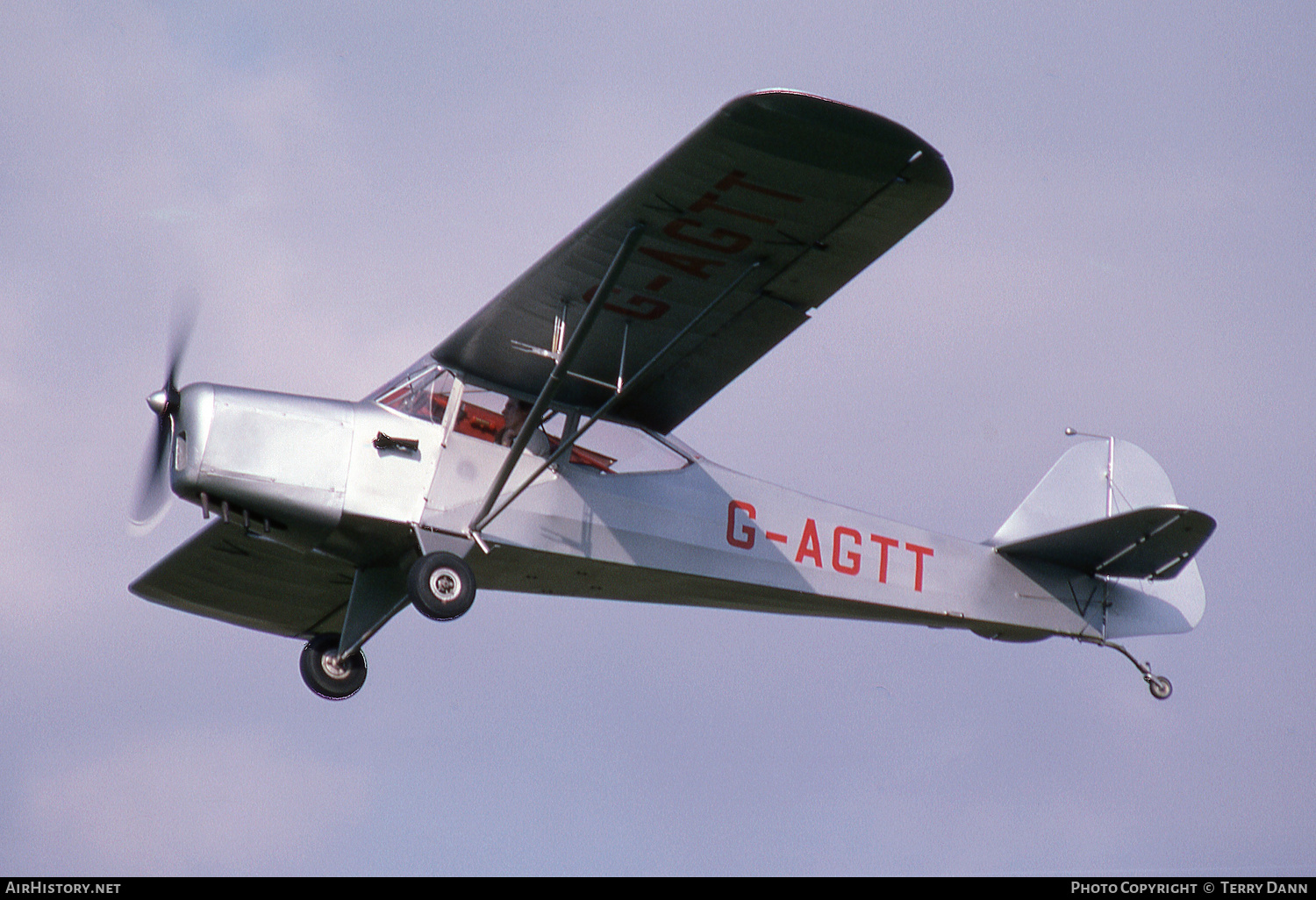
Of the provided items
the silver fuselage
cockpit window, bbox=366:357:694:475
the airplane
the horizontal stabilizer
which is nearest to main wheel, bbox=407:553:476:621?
the airplane

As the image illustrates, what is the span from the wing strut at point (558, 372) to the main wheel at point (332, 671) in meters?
1.69

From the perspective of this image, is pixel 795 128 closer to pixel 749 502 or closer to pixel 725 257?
pixel 725 257

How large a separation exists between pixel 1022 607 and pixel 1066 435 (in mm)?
2003

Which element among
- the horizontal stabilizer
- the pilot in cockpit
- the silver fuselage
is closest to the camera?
the silver fuselage

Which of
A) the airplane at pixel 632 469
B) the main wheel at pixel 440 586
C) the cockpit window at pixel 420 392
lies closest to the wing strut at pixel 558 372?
the airplane at pixel 632 469

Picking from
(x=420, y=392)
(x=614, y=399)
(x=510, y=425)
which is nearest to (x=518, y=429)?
(x=510, y=425)

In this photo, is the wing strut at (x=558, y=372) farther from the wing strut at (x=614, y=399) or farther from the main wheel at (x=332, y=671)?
the main wheel at (x=332, y=671)

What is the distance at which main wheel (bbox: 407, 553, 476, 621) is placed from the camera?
37.8ft

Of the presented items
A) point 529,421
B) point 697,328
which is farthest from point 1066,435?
point 529,421

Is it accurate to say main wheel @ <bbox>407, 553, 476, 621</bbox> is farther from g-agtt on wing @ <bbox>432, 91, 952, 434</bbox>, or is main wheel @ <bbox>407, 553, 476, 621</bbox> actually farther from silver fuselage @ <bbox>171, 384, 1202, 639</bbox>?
g-agtt on wing @ <bbox>432, 91, 952, 434</bbox>

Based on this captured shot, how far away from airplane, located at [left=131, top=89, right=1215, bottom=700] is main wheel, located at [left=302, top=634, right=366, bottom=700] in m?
0.02

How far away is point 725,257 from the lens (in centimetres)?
1135

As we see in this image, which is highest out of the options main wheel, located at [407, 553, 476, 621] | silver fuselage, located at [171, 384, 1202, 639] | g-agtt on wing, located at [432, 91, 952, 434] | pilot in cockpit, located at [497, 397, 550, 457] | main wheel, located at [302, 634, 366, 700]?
g-agtt on wing, located at [432, 91, 952, 434]

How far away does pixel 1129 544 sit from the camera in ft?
45.2
